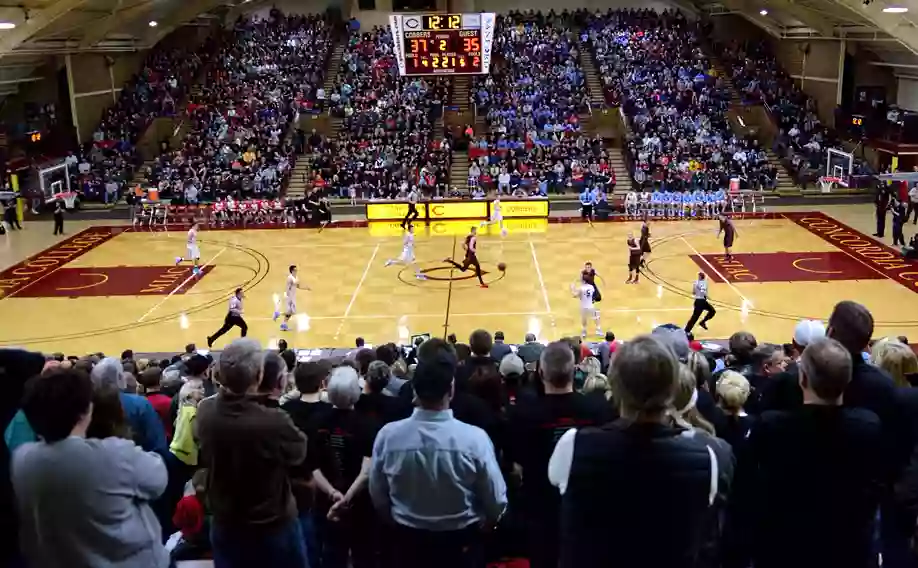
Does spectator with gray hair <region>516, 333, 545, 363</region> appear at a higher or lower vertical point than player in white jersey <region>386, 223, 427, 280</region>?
higher

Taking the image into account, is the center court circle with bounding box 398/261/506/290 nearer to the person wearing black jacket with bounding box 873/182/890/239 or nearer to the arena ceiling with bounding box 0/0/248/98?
the person wearing black jacket with bounding box 873/182/890/239

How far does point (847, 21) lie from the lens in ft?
112

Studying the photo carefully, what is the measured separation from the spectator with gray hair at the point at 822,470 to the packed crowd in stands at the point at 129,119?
3435 centimetres

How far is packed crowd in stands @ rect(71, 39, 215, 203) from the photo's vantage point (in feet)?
115

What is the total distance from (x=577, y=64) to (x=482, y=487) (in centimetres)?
4011

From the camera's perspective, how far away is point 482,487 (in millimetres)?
4387

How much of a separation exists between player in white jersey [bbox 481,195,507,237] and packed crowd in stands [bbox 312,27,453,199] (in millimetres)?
3495

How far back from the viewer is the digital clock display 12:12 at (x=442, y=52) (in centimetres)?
2653

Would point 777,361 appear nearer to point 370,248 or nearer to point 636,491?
point 636,491

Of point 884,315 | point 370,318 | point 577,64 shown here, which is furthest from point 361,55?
point 884,315

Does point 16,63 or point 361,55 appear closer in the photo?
point 16,63

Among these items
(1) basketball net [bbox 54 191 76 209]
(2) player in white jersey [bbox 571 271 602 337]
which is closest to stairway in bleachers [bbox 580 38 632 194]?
(2) player in white jersey [bbox 571 271 602 337]

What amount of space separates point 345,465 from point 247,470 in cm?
151

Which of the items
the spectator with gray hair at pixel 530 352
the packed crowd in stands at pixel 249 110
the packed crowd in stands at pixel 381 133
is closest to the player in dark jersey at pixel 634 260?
the spectator with gray hair at pixel 530 352
